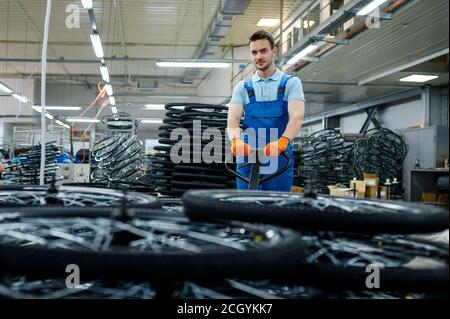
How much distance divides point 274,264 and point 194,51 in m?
12.0

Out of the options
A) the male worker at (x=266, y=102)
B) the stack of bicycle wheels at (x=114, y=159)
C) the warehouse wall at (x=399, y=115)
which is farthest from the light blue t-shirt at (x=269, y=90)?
the warehouse wall at (x=399, y=115)

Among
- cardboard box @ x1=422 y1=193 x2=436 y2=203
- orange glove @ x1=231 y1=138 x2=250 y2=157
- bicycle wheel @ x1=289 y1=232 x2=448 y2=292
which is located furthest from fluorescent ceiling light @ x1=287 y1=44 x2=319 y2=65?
bicycle wheel @ x1=289 y1=232 x2=448 y2=292

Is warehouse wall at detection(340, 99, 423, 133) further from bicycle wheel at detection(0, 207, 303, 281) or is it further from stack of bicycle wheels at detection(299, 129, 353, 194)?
bicycle wheel at detection(0, 207, 303, 281)

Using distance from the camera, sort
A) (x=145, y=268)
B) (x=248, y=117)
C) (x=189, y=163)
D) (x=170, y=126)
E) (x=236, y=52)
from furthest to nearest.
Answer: (x=236, y=52) → (x=170, y=126) → (x=189, y=163) → (x=248, y=117) → (x=145, y=268)

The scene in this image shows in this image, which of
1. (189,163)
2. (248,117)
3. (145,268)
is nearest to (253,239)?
(145,268)

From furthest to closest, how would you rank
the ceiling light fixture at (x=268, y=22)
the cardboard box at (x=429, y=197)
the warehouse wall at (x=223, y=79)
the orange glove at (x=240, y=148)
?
the warehouse wall at (x=223, y=79)
the ceiling light fixture at (x=268, y=22)
the cardboard box at (x=429, y=197)
the orange glove at (x=240, y=148)

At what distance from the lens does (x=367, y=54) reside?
7.71 meters

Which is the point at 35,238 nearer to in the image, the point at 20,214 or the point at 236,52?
the point at 20,214

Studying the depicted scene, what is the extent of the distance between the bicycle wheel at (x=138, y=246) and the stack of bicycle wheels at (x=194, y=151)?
Result: 1.64 meters

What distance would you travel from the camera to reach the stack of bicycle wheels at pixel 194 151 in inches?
113

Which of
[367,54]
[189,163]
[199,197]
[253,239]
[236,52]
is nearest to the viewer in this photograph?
[253,239]

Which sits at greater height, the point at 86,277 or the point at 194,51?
the point at 194,51

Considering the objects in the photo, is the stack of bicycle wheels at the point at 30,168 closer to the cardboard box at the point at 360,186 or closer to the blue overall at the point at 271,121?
the blue overall at the point at 271,121
